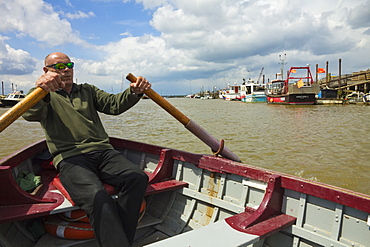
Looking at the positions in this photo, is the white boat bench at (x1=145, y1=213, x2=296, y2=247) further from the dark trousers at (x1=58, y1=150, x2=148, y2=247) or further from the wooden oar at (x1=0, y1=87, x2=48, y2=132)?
the wooden oar at (x1=0, y1=87, x2=48, y2=132)

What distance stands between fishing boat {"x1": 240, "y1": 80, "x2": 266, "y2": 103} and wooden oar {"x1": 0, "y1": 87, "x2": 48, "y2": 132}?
4480cm

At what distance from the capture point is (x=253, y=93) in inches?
1843

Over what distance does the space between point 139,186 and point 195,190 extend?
1.12 meters

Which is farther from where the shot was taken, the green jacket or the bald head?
the bald head

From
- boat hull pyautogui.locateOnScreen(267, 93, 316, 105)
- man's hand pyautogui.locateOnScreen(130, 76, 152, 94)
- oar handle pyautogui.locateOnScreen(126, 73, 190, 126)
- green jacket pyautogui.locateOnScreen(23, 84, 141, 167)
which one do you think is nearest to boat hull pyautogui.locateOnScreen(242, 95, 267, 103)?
boat hull pyautogui.locateOnScreen(267, 93, 316, 105)

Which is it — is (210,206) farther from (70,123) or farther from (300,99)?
(300,99)

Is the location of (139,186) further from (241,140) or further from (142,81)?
(241,140)

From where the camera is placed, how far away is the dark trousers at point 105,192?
233 cm

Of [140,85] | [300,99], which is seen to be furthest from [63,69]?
[300,99]

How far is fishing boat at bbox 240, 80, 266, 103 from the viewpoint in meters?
45.5

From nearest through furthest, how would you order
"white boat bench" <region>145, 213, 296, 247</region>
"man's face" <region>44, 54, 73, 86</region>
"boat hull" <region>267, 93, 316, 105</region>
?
"white boat bench" <region>145, 213, 296, 247</region>
"man's face" <region>44, 54, 73, 86</region>
"boat hull" <region>267, 93, 316, 105</region>

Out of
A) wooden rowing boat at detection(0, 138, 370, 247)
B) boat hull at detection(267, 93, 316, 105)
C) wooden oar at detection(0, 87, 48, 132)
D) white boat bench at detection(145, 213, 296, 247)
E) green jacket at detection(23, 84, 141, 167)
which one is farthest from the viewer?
boat hull at detection(267, 93, 316, 105)

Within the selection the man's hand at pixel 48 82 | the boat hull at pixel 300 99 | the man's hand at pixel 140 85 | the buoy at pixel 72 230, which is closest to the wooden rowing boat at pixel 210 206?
the buoy at pixel 72 230

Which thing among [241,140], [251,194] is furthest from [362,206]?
[241,140]
